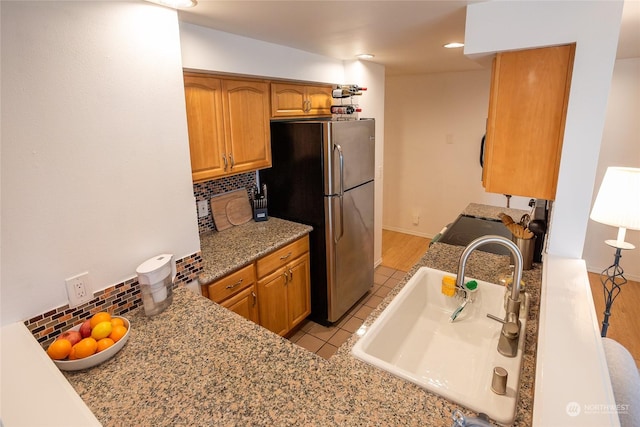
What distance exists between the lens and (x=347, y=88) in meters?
2.97

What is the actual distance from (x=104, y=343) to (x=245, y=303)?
106 cm

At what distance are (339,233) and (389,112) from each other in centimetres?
281

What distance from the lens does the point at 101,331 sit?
1.28 metres

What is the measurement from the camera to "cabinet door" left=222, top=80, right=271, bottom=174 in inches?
91.4

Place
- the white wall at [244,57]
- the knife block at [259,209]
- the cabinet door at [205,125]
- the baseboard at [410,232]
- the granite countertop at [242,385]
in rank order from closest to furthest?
the granite countertop at [242,385] → the white wall at [244,57] → the cabinet door at [205,125] → the knife block at [259,209] → the baseboard at [410,232]

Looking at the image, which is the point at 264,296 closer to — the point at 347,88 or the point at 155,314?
the point at 155,314

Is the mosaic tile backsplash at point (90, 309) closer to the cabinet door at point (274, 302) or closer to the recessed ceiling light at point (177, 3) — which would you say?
the cabinet door at point (274, 302)

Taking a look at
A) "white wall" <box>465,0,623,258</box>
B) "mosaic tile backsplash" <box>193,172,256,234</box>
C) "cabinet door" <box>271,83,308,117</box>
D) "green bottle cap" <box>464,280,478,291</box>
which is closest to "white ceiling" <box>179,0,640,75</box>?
"white wall" <box>465,0,623,258</box>

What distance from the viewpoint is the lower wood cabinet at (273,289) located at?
213 cm

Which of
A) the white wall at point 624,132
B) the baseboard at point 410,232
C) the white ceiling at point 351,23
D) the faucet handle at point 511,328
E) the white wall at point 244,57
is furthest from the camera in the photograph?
the baseboard at point 410,232

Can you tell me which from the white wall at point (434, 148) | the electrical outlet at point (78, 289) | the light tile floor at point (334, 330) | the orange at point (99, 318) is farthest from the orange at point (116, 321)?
the white wall at point (434, 148)

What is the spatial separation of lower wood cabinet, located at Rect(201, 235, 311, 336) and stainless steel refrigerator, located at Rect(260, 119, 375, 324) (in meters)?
0.15

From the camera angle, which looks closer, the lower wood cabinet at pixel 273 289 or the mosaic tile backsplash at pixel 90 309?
the mosaic tile backsplash at pixel 90 309

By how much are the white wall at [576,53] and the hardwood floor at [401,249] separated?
2.46m
